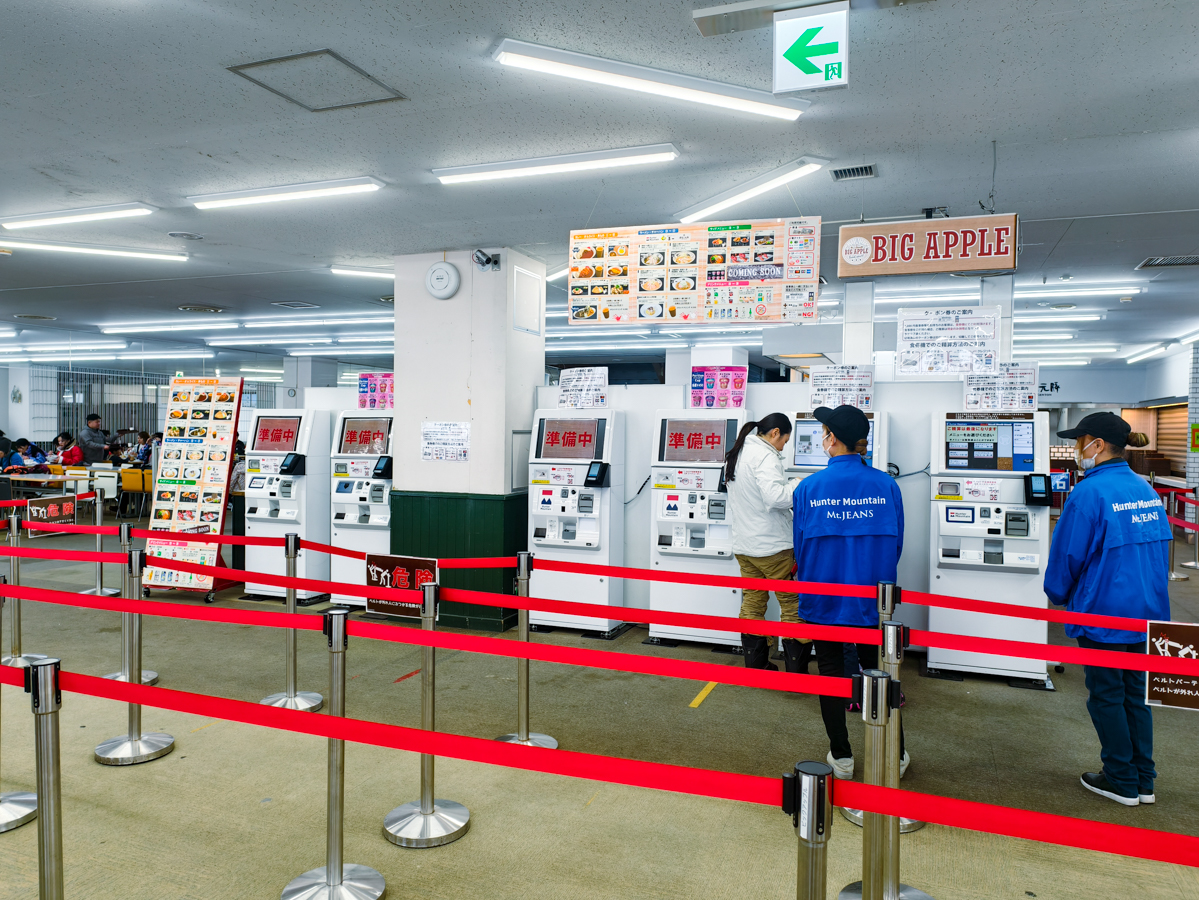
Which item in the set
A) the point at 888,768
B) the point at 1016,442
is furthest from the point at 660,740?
the point at 1016,442

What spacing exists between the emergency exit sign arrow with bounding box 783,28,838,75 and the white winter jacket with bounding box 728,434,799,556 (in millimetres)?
2425

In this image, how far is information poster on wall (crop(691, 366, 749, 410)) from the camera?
232 inches

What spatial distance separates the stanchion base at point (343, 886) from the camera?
265 cm

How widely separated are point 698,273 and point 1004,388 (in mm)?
2203

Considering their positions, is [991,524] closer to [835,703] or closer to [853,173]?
[835,703]

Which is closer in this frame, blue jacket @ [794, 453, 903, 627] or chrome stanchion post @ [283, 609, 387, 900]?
chrome stanchion post @ [283, 609, 387, 900]

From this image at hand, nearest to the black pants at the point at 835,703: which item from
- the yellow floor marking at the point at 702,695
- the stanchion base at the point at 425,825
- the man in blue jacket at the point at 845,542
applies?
the man in blue jacket at the point at 845,542

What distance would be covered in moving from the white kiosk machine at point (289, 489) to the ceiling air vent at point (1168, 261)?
8.03m

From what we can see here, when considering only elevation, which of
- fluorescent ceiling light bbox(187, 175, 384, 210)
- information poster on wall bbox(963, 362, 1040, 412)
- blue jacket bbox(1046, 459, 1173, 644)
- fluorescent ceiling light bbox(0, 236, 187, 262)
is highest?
fluorescent ceiling light bbox(0, 236, 187, 262)

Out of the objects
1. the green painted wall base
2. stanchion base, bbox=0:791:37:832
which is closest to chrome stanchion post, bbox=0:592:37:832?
stanchion base, bbox=0:791:37:832

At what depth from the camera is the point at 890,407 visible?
5727mm

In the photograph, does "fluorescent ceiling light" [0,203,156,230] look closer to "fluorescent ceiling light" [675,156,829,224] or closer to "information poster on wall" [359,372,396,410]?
"information poster on wall" [359,372,396,410]

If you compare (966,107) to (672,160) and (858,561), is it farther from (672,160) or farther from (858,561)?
(858,561)

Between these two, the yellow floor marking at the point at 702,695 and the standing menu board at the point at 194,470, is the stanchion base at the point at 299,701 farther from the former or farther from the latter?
the standing menu board at the point at 194,470
